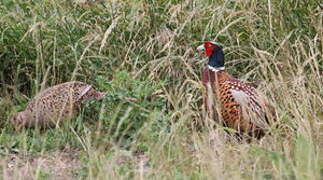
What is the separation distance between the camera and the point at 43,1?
7855 millimetres

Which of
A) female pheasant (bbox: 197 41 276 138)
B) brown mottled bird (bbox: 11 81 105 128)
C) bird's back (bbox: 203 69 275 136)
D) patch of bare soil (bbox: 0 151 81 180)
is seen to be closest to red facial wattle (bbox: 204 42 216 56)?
female pheasant (bbox: 197 41 276 138)

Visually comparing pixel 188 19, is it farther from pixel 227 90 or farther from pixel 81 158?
pixel 81 158

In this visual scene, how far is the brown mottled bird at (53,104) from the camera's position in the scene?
273 inches

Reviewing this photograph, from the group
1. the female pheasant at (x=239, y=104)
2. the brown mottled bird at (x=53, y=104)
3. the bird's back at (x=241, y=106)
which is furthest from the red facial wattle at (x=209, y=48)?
the brown mottled bird at (x=53, y=104)

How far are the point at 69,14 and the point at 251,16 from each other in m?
1.53

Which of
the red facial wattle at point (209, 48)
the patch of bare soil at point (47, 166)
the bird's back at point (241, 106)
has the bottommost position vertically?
the patch of bare soil at point (47, 166)

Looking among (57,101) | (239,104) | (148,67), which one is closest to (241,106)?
(239,104)

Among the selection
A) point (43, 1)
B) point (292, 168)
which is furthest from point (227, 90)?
point (43, 1)

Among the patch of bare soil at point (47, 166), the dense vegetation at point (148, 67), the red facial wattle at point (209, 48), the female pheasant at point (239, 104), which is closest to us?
the patch of bare soil at point (47, 166)

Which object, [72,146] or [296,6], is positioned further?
[296,6]

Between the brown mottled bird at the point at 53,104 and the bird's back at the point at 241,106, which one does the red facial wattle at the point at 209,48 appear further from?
the brown mottled bird at the point at 53,104

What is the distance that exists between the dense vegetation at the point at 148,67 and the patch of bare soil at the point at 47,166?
15 millimetres

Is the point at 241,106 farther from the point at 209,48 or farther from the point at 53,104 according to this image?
the point at 53,104

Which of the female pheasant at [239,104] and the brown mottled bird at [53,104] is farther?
the brown mottled bird at [53,104]
